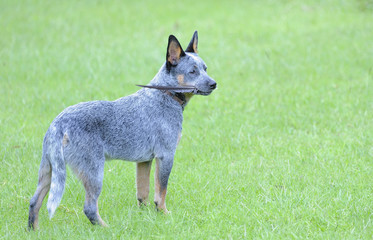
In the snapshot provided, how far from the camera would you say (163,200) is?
17.3 feet

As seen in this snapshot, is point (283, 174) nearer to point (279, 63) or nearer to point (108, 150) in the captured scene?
point (108, 150)

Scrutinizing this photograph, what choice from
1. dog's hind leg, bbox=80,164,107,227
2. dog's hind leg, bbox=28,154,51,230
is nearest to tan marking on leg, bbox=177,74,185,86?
dog's hind leg, bbox=80,164,107,227

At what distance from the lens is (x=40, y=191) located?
4797 millimetres

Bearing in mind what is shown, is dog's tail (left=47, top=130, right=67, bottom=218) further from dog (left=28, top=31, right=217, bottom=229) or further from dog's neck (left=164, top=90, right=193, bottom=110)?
dog's neck (left=164, top=90, right=193, bottom=110)

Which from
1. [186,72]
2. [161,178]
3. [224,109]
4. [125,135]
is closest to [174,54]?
[186,72]

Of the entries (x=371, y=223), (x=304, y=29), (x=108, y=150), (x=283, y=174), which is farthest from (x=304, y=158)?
(x=304, y=29)

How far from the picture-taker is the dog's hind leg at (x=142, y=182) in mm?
5461

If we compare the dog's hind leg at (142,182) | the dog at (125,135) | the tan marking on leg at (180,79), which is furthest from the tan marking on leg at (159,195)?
the tan marking on leg at (180,79)

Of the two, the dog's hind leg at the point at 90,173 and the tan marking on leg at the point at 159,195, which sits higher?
the dog's hind leg at the point at 90,173

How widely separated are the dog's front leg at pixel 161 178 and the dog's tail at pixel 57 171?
99 cm

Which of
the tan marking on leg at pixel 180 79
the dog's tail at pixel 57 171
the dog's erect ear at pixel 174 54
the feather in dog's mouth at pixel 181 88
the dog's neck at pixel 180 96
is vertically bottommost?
the dog's tail at pixel 57 171

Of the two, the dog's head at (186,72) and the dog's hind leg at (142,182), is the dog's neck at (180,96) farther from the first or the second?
the dog's hind leg at (142,182)

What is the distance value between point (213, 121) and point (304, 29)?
19.3 feet

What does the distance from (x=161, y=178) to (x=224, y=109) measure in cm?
352
